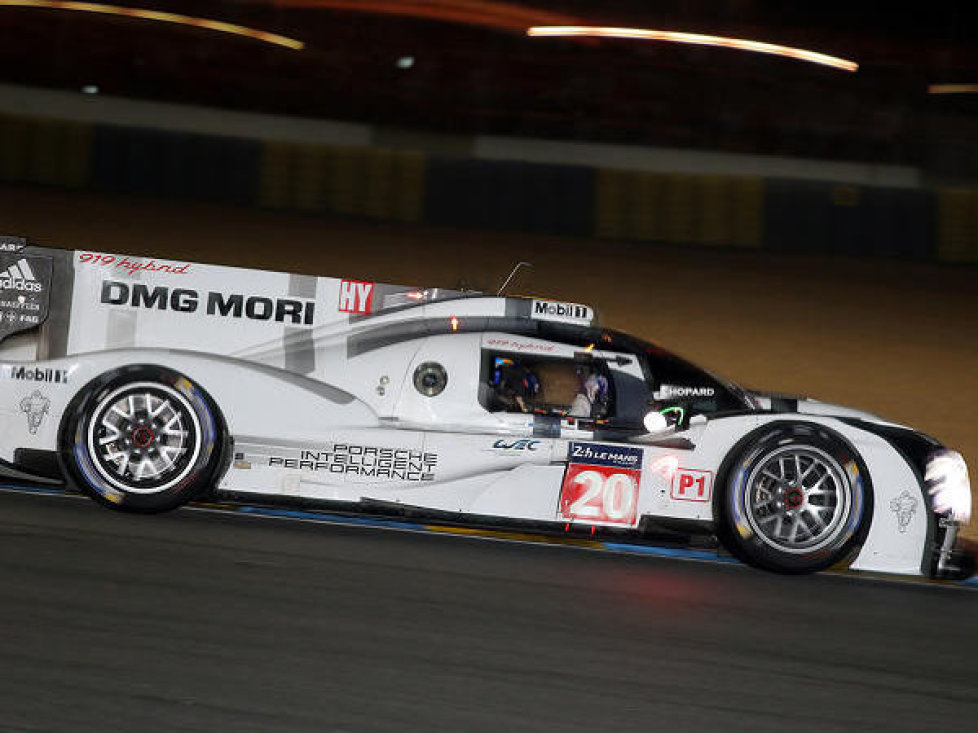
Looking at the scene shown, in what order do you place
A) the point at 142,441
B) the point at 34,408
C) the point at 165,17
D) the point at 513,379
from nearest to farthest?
the point at 142,441 → the point at 34,408 → the point at 513,379 → the point at 165,17

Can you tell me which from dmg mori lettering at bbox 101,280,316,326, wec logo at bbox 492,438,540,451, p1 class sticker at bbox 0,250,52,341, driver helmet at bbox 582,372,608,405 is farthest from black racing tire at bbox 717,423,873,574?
p1 class sticker at bbox 0,250,52,341

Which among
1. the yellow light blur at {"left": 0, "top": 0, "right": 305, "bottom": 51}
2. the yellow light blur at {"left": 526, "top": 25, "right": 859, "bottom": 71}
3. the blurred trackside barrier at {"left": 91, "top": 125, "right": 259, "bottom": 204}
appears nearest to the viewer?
the blurred trackside barrier at {"left": 91, "top": 125, "right": 259, "bottom": 204}

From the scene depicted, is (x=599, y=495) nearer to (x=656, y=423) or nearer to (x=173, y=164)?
(x=656, y=423)

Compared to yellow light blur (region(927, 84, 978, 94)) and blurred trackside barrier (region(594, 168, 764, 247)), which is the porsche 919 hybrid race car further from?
yellow light blur (region(927, 84, 978, 94))

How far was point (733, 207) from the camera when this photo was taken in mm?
15484

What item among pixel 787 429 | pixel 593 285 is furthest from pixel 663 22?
pixel 787 429

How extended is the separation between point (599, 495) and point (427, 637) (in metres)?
2.01

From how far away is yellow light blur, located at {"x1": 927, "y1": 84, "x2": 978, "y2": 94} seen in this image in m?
22.4

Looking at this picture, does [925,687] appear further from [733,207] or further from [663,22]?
[663,22]

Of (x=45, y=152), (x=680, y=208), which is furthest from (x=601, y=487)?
(x=45, y=152)

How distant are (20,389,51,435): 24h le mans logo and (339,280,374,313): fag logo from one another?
5.43 ft

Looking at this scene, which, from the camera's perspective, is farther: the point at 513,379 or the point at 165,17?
the point at 165,17

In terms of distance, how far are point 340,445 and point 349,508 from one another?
0.33m

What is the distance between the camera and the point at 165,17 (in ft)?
67.2
